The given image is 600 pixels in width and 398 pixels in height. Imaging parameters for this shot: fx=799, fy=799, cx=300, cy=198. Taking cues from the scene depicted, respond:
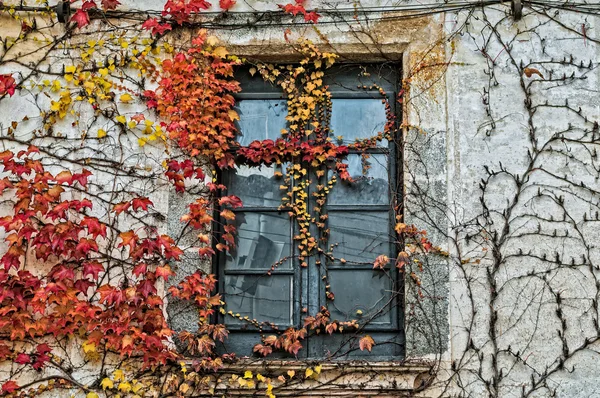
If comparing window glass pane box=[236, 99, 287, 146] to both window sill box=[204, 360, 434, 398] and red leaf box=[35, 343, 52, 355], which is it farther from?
red leaf box=[35, 343, 52, 355]

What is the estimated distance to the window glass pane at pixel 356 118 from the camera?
5.26m

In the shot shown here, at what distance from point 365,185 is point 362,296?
717 mm

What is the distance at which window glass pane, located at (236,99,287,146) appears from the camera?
5293 millimetres

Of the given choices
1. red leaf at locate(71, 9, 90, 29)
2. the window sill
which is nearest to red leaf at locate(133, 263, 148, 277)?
the window sill

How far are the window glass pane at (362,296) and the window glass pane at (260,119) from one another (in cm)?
103

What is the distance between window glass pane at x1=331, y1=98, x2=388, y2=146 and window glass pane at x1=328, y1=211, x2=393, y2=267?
505 mm

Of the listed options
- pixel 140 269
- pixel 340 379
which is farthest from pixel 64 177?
pixel 340 379

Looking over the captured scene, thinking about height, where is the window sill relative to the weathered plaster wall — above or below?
below

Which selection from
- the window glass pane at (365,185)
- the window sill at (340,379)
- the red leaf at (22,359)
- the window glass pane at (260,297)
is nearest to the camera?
the window sill at (340,379)

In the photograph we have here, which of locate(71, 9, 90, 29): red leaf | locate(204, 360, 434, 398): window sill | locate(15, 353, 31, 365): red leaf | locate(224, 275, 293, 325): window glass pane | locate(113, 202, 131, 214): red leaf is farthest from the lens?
locate(71, 9, 90, 29): red leaf

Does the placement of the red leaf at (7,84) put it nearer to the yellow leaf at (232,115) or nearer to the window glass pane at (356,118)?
the yellow leaf at (232,115)

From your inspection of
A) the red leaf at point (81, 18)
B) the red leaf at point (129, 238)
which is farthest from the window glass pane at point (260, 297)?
the red leaf at point (81, 18)

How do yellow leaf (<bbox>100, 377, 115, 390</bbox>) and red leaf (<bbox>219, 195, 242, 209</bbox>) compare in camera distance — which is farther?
red leaf (<bbox>219, 195, 242, 209</bbox>)

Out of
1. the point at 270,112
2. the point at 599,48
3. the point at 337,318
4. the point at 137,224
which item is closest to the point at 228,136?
the point at 270,112
